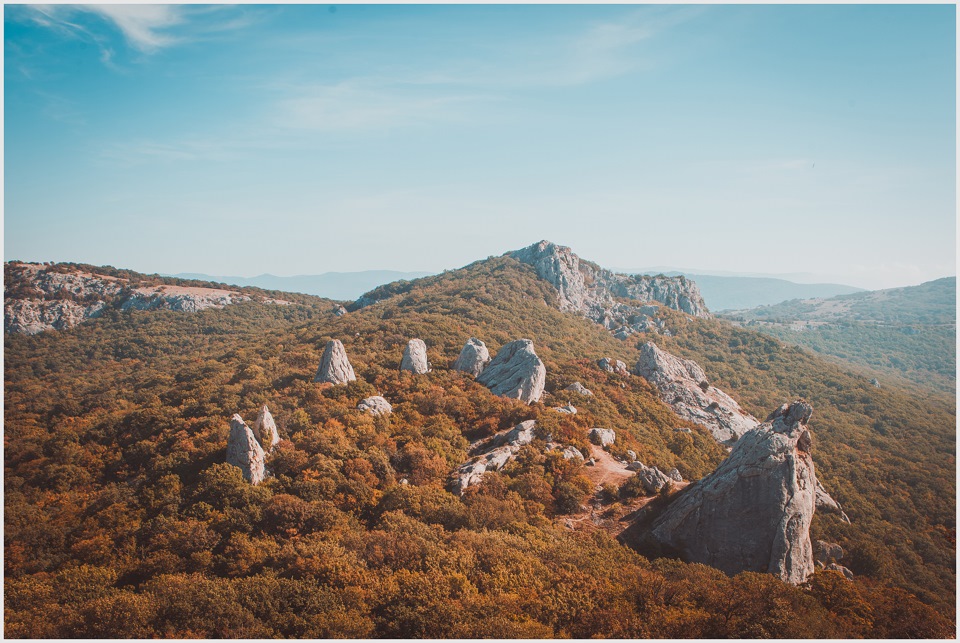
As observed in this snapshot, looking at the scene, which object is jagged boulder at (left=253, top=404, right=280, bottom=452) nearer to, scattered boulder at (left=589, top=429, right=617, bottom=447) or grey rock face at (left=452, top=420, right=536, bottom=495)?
grey rock face at (left=452, top=420, right=536, bottom=495)

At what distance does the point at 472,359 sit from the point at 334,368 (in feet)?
46.6

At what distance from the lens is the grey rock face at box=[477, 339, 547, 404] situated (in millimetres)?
38469

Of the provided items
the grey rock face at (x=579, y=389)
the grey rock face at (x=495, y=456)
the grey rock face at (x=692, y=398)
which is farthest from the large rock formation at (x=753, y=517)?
the grey rock face at (x=692, y=398)

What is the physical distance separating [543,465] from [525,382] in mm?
11327

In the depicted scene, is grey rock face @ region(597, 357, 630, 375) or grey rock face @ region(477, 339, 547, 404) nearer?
grey rock face @ region(477, 339, 547, 404)

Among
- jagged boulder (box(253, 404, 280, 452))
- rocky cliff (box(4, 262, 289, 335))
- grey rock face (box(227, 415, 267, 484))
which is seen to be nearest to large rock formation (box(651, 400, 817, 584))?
grey rock face (box(227, 415, 267, 484))

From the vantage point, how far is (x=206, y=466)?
24.4 m

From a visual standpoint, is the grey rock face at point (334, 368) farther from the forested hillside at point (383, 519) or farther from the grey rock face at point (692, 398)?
the grey rock face at point (692, 398)

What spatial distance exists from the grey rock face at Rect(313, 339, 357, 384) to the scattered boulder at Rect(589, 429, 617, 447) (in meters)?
21.3

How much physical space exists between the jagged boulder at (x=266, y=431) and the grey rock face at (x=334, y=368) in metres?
9.15

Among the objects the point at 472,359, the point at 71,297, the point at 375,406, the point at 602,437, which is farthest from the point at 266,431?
the point at 71,297

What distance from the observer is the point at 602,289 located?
369 feet

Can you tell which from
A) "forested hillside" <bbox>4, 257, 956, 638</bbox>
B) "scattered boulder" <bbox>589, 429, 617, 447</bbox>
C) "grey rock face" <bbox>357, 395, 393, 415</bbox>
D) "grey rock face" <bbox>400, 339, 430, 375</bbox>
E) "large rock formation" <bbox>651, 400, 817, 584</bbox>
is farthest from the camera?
"grey rock face" <bbox>400, 339, 430, 375</bbox>

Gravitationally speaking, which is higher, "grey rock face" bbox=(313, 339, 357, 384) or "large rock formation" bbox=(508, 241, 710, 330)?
"large rock formation" bbox=(508, 241, 710, 330)
